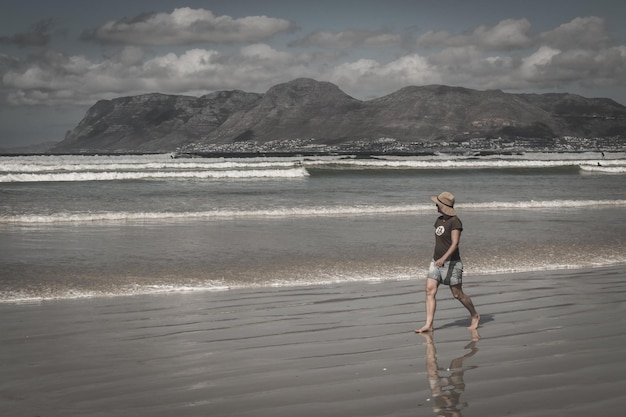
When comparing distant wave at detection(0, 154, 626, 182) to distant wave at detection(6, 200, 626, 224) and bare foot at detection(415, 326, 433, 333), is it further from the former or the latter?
bare foot at detection(415, 326, 433, 333)

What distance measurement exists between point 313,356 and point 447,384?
4.61 ft

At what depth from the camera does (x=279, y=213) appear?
2202cm

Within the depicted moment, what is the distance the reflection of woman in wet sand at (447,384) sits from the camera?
5.10m

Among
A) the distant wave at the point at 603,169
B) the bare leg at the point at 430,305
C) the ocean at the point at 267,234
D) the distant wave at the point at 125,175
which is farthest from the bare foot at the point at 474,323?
the distant wave at the point at 603,169

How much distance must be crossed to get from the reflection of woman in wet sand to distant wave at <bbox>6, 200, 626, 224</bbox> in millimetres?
14879

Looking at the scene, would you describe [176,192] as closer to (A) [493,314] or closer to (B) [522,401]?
(A) [493,314]

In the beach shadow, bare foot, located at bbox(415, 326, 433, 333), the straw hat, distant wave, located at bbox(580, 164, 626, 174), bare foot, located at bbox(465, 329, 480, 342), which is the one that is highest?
the straw hat

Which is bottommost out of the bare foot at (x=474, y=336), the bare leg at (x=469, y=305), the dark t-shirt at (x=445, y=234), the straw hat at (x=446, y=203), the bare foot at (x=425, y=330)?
the bare foot at (x=474, y=336)

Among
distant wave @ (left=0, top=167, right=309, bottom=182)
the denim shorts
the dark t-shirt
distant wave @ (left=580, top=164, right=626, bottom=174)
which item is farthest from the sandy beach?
distant wave @ (left=580, top=164, right=626, bottom=174)

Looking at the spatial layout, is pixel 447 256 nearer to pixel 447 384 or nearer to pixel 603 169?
pixel 447 384

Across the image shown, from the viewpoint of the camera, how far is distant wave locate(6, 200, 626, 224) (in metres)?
20.1

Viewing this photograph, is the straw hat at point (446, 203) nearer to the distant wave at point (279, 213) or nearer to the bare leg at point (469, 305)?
the bare leg at point (469, 305)

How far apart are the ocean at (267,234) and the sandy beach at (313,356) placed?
198cm

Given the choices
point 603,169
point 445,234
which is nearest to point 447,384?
point 445,234
